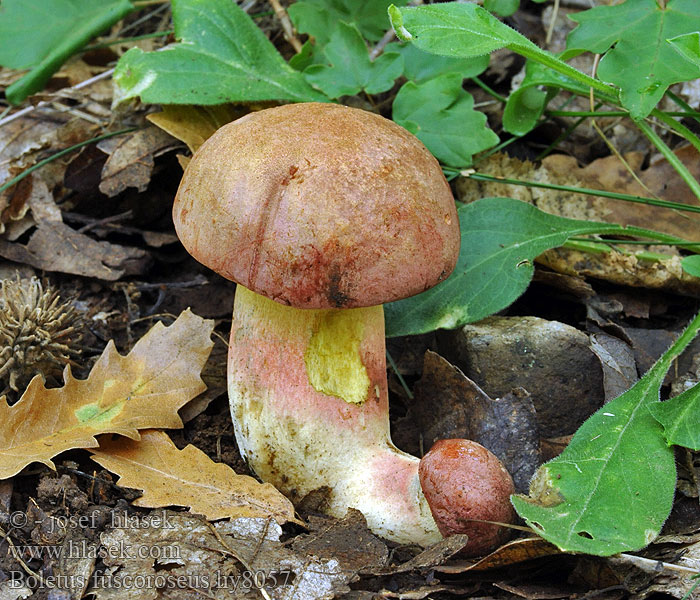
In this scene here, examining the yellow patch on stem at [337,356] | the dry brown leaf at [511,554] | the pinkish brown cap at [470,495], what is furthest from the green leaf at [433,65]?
the dry brown leaf at [511,554]

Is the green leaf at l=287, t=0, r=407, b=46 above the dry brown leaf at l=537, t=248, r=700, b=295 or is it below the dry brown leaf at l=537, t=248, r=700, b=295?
above

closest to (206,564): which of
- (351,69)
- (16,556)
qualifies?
(16,556)

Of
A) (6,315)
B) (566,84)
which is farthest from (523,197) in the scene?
(6,315)

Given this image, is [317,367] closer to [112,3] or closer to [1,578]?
[1,578]

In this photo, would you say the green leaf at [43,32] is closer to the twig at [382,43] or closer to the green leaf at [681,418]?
the twig at [382,43]

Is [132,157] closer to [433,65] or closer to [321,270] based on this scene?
[433,65]

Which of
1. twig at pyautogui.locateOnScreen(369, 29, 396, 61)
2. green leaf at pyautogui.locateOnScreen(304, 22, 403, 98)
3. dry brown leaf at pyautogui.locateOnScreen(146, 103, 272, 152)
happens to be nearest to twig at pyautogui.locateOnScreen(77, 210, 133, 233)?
dry brown leaf at pyautogui.locateOnScreen(146, 103, 272, 152)

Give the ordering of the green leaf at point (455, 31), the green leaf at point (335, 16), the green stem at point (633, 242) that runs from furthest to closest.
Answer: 1. the green leaf at point (335, 16)
2. the green stem at point (633, 242)
3. the green leaf at point (455, 31)

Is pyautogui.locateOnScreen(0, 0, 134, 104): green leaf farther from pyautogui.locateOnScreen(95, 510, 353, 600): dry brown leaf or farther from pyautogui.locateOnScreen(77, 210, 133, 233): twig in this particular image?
pyautogui.locateOnScreen(95, 510, 353, 600): dry brown leaf
